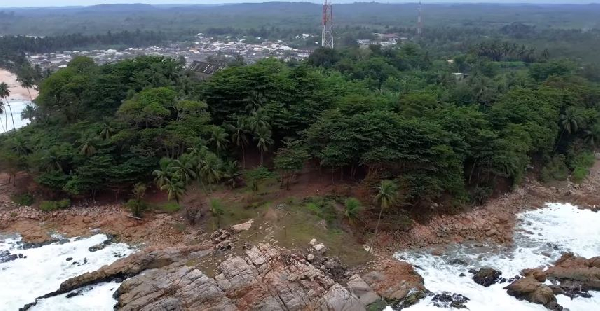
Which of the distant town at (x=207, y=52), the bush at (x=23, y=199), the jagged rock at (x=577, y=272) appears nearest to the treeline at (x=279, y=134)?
the bush at (x=23, y=199)

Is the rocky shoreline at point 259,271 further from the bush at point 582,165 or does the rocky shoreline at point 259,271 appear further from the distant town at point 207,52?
the distant town at point 207,52

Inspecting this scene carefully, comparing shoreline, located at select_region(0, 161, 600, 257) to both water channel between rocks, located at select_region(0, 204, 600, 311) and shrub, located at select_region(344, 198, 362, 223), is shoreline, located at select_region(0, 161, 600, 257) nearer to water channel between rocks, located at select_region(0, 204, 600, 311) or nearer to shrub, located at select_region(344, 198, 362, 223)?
water channel between rocks, located at select_region(0, 204, 600, 311)

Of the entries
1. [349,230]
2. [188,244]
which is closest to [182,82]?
[188,244]

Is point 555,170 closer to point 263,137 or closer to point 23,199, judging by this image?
point 263,137

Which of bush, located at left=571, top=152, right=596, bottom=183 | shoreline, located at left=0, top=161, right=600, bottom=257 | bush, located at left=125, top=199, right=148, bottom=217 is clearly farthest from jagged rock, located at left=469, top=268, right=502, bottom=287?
bush, located at left=125, top=199, right=148, bottom=217

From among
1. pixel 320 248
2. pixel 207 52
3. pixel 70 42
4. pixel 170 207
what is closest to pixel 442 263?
pixel 320 248
